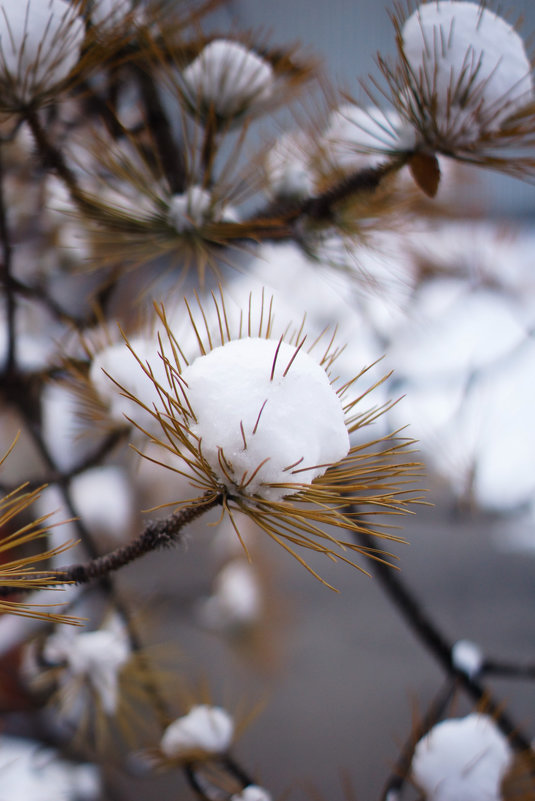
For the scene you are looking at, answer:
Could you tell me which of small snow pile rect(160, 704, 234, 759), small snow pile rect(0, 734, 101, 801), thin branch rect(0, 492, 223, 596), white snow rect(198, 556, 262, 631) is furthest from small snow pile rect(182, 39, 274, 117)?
white snow rect(198, 556, 262, 631)

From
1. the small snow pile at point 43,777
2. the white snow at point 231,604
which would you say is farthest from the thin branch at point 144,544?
the white snow at point 231,604

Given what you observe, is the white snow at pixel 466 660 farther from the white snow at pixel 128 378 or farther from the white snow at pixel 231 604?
the white snow at pixel 231 604

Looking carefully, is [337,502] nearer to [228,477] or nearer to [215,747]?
[228,477]

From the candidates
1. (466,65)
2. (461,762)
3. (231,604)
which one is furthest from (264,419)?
(231,604)

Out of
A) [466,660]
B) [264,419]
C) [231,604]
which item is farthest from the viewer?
[231,604]

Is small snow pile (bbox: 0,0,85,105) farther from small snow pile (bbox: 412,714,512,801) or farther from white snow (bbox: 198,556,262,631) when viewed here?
white snow (bbox: 198,556,262,631)

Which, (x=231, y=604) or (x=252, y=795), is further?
(x=231, y=604)

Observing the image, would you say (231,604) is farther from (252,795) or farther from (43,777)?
Result: (252,795)
